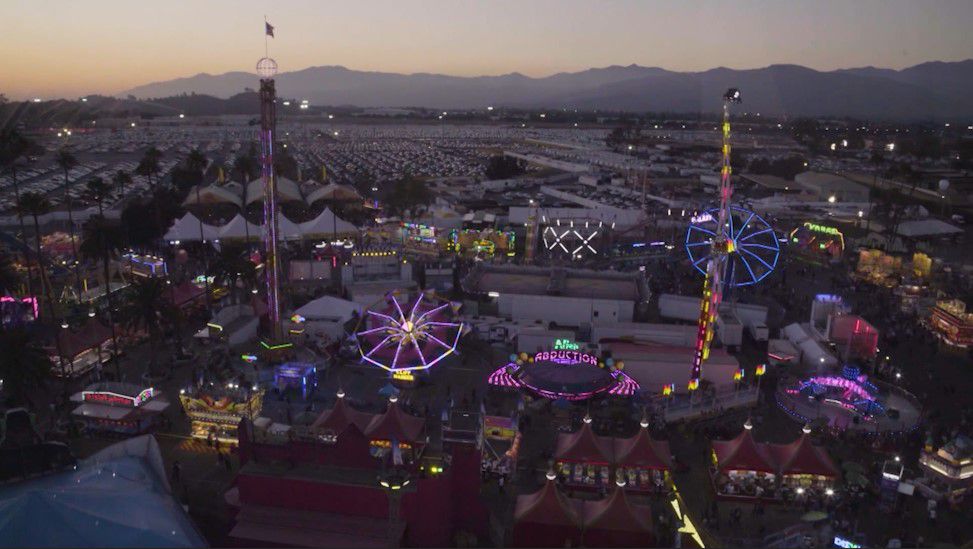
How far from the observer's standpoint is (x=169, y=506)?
499 inches

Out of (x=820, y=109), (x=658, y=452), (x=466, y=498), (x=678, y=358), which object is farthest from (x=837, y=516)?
(x=820, y=109)

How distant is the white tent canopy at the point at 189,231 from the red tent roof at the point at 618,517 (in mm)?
28862

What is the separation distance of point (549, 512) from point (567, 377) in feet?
22.5

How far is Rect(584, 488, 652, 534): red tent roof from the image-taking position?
42.9 ft

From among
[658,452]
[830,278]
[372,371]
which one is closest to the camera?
[658,452]

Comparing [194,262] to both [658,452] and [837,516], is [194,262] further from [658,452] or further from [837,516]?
[837,516]

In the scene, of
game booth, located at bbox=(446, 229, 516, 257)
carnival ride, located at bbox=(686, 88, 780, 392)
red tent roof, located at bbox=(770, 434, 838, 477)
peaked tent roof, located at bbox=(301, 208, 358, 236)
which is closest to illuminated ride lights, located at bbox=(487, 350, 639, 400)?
carnival ride, located at bbox=(686, 88, 780, 392)

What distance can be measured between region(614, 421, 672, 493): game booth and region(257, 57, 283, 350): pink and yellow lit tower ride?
40.3 feet

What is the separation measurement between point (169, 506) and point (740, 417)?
15113 mm

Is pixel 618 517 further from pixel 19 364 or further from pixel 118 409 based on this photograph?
pixel 19 364

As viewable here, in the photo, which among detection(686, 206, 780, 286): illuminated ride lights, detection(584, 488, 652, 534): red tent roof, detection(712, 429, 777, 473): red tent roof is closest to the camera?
detection(584, 488, 652, 534): red tent roof

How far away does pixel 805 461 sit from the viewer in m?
15.7

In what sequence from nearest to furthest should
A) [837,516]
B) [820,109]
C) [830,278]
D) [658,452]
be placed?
[837,516]
[658,452]
[830,278]
[820,109]

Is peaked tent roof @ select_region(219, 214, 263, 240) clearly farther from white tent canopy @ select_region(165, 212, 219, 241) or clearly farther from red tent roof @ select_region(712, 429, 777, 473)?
red tent roof @ select_region(712, 429, 777, 473)
